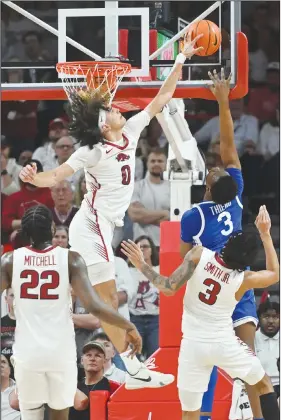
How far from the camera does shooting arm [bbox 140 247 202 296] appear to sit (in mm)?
7301

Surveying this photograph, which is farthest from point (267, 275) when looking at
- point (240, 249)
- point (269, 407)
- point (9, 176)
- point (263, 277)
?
point (9, 176)

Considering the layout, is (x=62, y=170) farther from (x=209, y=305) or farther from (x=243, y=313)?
(x=243, y=313)

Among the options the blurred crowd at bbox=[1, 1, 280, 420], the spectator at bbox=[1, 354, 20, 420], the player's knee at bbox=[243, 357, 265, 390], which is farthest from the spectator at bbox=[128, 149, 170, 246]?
the player's knee at bbox=[243, 357, 265, 390]

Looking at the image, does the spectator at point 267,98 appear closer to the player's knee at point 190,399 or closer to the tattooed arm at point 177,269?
the tattooed arm at point 177,269

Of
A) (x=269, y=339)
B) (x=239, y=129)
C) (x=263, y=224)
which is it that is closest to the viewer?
(x=263, y=224)

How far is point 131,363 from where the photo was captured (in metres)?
7.73

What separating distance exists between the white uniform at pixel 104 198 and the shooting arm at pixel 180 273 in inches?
14.6

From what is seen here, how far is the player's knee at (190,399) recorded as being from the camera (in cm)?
732

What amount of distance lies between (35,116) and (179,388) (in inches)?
216

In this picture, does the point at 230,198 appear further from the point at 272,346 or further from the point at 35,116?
the point at 35,116

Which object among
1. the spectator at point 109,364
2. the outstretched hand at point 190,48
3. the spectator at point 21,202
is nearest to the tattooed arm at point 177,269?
the outstretched hand at point 190,48

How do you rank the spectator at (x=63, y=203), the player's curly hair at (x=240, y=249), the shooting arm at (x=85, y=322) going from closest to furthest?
the player's curly hair at (x=240, y=249), the shooting arm at (x=85, y=322), the spectator at (x=63, y=203)

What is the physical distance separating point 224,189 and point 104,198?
2.51ft

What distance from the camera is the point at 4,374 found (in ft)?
32.8
